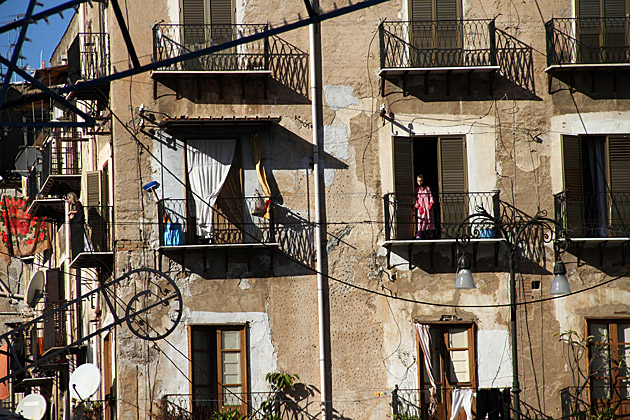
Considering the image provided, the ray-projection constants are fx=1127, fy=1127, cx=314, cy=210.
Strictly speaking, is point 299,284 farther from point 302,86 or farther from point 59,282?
point 59,282

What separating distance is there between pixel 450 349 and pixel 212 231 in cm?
613

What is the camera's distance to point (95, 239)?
26.4m

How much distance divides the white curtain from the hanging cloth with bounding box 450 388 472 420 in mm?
6668

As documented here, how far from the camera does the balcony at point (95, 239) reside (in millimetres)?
26188

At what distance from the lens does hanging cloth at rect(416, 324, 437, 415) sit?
2541 centimetres

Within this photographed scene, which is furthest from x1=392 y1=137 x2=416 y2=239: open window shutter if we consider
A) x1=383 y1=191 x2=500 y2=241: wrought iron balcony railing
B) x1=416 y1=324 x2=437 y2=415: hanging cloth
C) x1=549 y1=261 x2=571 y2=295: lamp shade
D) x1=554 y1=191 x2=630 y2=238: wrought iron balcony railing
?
x1=549 y1=261 x2=571 y2=295: lamp shade

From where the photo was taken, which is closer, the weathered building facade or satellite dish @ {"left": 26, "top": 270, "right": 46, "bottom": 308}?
the weathered building facade

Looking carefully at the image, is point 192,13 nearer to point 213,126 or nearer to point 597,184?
point 213,126

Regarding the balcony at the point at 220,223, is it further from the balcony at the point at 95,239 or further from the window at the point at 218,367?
the window at the point at 218,367

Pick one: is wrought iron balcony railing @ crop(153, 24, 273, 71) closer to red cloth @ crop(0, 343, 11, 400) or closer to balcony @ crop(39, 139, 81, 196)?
balcony @ crop(39, 139, 81, 196)

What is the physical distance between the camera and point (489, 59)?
2659 cm

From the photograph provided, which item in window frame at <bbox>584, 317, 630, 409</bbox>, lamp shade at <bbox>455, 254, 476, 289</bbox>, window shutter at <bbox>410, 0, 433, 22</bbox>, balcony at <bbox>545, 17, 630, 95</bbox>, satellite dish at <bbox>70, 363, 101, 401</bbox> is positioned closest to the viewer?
lamp shade at <bbox>455, 254, 476, 289</bbox>

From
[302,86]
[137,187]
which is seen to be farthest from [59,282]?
[302,86]

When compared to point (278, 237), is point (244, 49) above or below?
above
